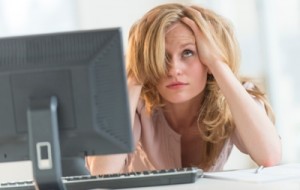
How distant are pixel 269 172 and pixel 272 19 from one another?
72.0 inches

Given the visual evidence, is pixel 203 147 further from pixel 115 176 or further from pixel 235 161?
pixel 235 161

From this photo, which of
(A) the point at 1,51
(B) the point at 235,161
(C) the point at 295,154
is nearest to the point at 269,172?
(A) the point at 1,51

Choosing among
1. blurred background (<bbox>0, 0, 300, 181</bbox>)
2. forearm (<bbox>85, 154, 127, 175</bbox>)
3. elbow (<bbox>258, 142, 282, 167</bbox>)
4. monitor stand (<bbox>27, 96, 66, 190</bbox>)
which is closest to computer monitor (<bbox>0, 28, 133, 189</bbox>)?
monitor stand (<bbox>27, 96, 66, 190</bbox>)

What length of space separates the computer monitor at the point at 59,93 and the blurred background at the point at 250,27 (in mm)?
1593

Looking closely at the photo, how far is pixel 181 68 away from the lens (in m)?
1.69

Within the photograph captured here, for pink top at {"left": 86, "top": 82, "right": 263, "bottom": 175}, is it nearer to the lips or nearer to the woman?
the woman

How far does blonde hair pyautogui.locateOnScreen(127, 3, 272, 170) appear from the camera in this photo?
169 cm

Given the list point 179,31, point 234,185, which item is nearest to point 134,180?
point 234,185

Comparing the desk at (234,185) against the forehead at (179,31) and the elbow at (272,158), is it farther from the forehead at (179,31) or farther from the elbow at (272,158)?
the forehead at (179,31)

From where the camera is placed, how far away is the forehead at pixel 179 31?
5.62 ft

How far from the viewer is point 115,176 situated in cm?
130

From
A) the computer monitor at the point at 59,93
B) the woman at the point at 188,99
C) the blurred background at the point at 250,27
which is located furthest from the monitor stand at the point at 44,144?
the blurred background at the point at 250,27

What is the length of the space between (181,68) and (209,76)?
195 millimetres

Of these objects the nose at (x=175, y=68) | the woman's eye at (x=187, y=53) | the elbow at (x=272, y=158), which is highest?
the woman's eye at (x=187, y=53)
